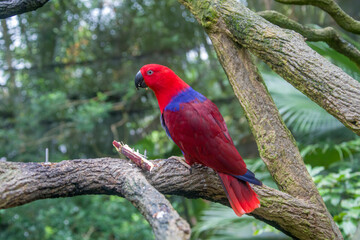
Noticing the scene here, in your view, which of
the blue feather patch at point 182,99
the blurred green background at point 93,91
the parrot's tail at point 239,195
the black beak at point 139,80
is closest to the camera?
the parrot's tail at point 239,195

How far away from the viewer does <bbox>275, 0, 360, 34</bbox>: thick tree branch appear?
2.15 metres

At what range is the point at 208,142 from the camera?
1675 millimetres

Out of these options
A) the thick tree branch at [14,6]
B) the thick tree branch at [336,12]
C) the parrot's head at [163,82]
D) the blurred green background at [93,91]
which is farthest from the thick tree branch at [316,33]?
the blurred green background at [93,91]

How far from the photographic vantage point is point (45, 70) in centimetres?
470

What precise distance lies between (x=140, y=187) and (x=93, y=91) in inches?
147

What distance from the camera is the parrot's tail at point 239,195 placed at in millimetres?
1572

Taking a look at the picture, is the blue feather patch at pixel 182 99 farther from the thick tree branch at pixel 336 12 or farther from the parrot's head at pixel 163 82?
the thick tree branch at pixel 336 12

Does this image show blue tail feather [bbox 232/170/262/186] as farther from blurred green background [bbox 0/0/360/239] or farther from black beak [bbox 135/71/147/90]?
blurred green background [bbox 0/0/360/239]

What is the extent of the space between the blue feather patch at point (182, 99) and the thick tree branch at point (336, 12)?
0.93m

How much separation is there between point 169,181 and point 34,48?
383cm

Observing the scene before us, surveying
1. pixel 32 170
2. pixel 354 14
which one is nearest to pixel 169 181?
pixel 32 170

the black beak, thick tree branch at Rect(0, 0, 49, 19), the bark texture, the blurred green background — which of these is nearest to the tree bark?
the black beak

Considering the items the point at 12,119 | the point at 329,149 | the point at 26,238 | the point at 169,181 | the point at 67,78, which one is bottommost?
the point at 26,238

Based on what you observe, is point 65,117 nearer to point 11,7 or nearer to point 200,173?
point 11,7
